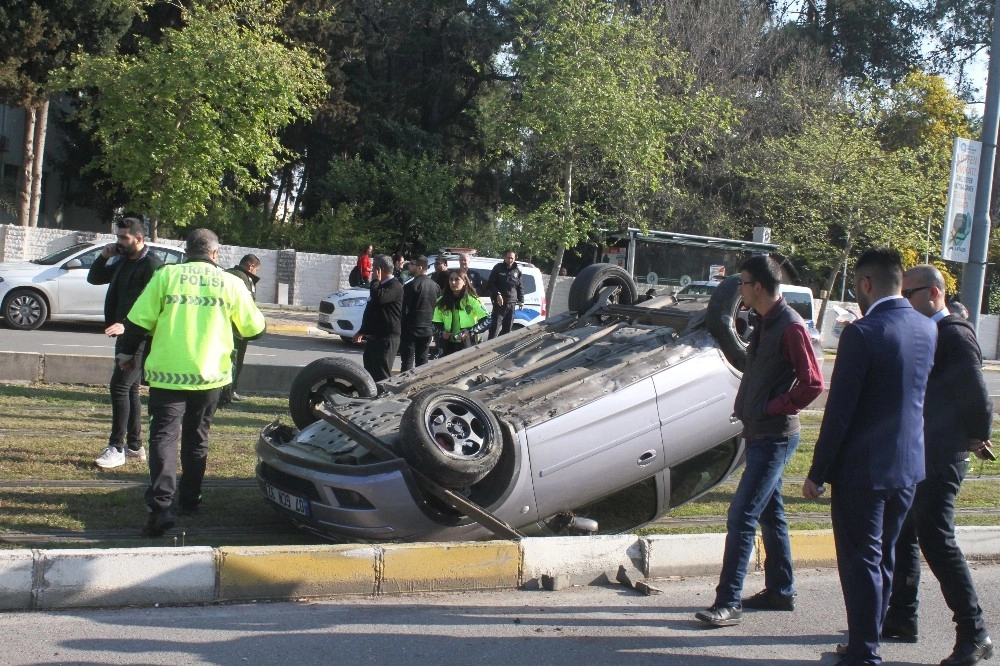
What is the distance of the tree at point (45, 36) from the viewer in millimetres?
23672

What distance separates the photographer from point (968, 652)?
4645mm

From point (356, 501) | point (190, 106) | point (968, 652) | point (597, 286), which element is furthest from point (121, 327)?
point (190, 106)

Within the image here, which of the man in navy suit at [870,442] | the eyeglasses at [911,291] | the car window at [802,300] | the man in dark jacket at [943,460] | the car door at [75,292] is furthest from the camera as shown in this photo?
the car window at [802,300]

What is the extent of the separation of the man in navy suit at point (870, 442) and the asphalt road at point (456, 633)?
23.1 inches

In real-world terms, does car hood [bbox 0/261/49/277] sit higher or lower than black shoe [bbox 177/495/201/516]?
higher

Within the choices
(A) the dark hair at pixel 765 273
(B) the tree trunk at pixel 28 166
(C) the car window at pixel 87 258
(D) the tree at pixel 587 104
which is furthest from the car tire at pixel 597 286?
(B) the tree trunk at pixel 28 166

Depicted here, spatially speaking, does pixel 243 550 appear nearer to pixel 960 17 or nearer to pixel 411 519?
pixel 411 519

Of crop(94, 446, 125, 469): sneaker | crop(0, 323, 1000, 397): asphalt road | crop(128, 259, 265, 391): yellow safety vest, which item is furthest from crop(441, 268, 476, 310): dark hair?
crop(128, 259, 265, 391): yellow safety vest

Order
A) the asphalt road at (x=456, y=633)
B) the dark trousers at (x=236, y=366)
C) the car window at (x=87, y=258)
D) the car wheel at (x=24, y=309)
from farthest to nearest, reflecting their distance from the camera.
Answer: the car window at (x=87, y=258) → the car wheel at (x=24, y=309) → the dark trousers at (x=236, y=366) → the asphalt road at (x=456, y=633)

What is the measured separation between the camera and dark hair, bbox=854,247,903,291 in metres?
4.47

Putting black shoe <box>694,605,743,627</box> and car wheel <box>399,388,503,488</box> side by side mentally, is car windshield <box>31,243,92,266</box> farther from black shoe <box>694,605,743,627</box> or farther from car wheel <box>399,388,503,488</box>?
black shoe <box>694,605,743,627</box>

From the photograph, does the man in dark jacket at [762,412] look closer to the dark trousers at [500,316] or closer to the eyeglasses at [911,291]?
the eyeglasses at [911,291]

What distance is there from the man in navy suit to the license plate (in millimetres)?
2765

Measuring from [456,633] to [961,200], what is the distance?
9996mm
